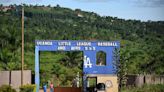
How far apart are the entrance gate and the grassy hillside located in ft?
3.85

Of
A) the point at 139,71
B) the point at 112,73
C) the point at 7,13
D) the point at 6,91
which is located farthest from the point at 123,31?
the point at 6,91

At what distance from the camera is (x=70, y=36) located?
278 ft

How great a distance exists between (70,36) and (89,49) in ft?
164

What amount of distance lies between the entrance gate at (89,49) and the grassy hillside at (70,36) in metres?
1.17

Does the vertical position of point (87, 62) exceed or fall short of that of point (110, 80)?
it exceeds it

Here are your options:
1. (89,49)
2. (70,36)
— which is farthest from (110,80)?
(70,36)

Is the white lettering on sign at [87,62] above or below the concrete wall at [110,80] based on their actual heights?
above

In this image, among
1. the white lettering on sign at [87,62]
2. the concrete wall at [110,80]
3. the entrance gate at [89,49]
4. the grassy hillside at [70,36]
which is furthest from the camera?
the grassy hillside at [70,36]

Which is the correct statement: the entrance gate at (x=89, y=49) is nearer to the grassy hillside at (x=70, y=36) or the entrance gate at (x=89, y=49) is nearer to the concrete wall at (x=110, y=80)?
the concrete wall at (x=110, y=80)

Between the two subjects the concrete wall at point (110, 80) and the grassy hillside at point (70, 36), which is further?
the grassy hillside at point (70, 36)

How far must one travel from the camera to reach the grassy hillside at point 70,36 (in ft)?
199

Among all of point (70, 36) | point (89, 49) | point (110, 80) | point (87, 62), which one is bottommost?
point (110, 80)

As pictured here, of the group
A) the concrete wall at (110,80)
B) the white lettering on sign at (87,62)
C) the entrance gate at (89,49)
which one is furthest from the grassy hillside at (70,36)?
the white lettering on sign at (87,62)

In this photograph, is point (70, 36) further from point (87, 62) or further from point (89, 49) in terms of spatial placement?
point (87, 62)
